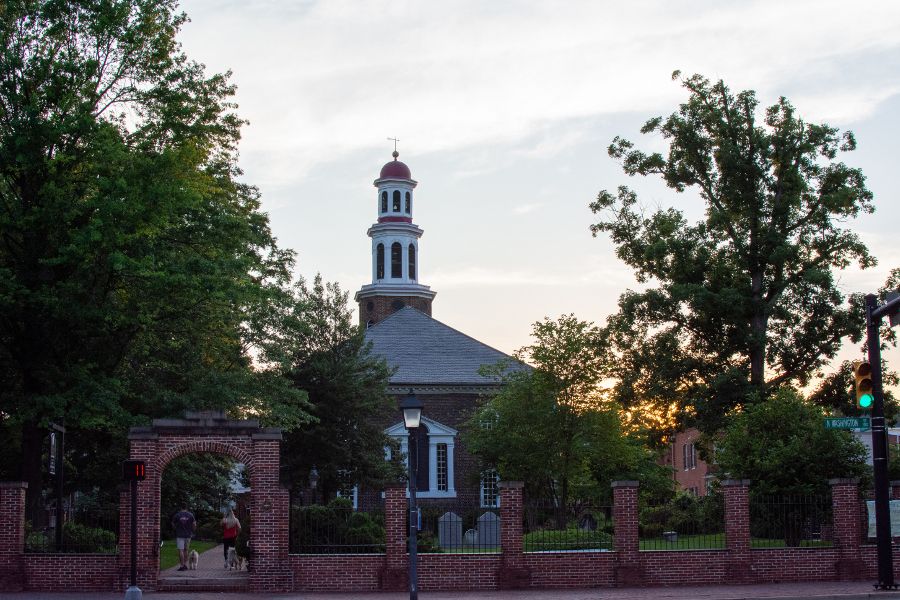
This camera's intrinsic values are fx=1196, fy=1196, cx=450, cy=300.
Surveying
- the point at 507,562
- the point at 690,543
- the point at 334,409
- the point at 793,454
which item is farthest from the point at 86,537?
the point at 334,409

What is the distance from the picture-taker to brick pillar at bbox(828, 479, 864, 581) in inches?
1043

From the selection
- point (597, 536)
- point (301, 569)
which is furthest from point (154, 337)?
point (597, 536)

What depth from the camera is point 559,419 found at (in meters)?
46.2

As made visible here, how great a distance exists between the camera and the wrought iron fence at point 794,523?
26.7 meters

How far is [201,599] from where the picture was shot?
23.1 metres

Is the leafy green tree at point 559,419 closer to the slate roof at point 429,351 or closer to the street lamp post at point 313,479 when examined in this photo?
the street lamp post at point 313,479

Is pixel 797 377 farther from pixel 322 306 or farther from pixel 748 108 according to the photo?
pixel 322 306

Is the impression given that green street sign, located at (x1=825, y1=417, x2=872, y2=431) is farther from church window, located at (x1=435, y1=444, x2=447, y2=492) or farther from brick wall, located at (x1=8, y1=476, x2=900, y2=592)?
church window, located at (x1=435, y1=444, x2=447, y2=492)

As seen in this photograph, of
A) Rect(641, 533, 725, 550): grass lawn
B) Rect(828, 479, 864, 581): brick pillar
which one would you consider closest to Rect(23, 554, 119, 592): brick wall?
Rect(641, 533, 725, 550): grass lawn

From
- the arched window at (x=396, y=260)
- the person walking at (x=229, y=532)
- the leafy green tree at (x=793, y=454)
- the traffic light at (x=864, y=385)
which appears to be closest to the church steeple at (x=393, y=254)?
the arched window at (x=396, y=260)

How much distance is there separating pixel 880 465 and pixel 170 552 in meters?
24.1

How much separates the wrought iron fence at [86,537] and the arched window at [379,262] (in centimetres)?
5291

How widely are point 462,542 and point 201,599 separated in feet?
22.3

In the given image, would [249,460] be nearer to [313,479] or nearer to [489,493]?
[313,479]
